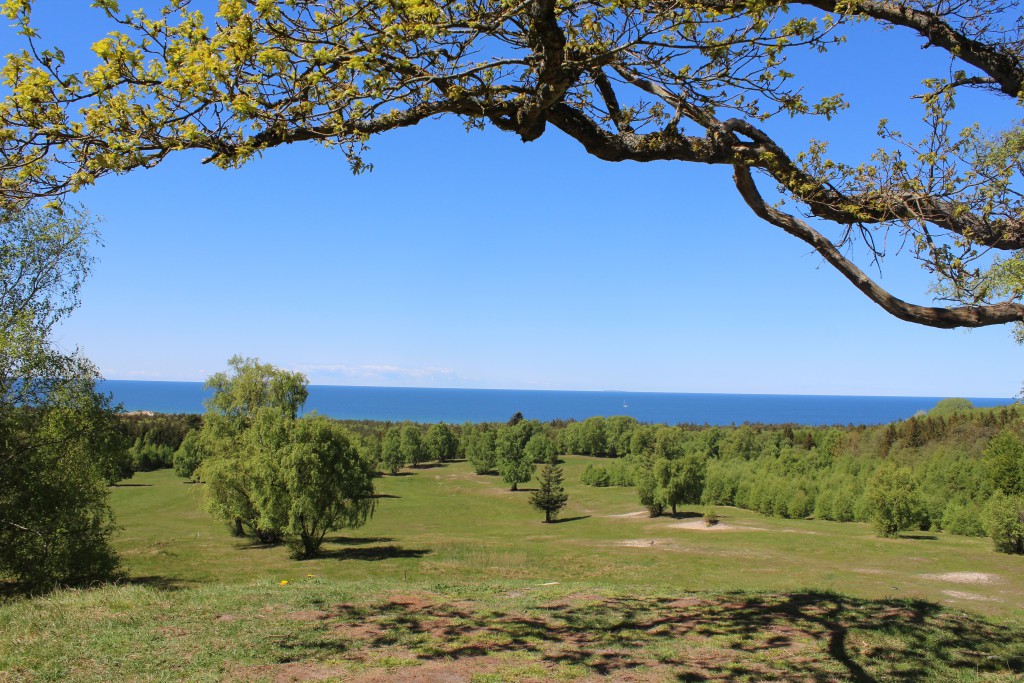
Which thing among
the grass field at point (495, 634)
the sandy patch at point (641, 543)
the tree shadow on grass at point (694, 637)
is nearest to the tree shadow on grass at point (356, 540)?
the sandy patch at point (641, 543)

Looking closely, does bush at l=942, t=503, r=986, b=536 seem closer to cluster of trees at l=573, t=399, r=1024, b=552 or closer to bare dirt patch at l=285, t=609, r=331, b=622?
cluster of trees at l=573, t=399, r=1024, b=552

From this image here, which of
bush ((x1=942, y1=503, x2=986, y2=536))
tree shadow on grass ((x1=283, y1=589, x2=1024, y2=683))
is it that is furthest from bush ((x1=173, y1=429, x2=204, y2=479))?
bush ((x1=942, y1=503, x2=986, y2=536))

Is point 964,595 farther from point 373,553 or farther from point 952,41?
point 373,553

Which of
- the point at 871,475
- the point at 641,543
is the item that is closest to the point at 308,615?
the point at 641,543

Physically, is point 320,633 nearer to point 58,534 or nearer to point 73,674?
point 73,674

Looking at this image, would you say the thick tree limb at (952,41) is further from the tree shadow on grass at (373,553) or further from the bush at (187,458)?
the bush at (187,458)

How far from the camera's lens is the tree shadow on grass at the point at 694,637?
6004mm

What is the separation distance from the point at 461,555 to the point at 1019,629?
88.4ft

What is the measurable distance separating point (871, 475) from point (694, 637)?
54032mm

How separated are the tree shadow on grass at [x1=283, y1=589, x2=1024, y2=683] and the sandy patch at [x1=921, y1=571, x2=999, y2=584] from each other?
19.5 meters

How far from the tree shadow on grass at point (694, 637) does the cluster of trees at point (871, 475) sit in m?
31.4

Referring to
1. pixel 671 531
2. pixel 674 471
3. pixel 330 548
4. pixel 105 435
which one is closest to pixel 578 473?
pixel 674 471

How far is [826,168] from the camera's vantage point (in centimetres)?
625

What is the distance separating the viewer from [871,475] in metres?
52.3
